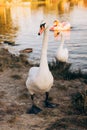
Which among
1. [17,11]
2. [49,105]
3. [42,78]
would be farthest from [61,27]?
[17,11]

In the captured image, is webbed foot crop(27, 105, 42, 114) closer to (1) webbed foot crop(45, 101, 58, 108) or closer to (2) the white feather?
(1) webbed foot crop(45, 101, 58, 108)

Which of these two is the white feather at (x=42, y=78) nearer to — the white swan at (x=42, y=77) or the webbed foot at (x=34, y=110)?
the white swan at (x=42, y=77)

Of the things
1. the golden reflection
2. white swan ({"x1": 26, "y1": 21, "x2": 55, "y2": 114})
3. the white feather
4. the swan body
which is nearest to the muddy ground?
white swan ({"x1": 26, "y1": 21, "x2": 55, "y2": 114})

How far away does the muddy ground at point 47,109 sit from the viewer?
7910mm

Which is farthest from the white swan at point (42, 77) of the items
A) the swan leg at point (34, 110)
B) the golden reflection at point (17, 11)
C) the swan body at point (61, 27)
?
the golden reflection at point (17, 11)

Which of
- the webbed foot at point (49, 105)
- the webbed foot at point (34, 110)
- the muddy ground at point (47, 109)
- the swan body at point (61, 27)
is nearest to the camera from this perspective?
the muddy ground at point (47, 109)

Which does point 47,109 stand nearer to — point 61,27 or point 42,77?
point 42,77

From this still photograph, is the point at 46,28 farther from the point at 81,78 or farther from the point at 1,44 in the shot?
the point at 1,44

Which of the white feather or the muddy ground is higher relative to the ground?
the white feather

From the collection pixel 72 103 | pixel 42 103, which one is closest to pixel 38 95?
pixel 42 103

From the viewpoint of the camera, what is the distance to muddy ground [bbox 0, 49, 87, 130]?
7.91 meters

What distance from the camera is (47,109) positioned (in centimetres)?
902

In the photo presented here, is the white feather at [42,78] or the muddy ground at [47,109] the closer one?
the muddy ground at [47,109]

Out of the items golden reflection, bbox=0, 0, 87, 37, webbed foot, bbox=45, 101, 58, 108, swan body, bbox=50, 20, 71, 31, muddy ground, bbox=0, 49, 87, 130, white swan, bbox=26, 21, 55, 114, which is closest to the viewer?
muddy ground, bbox=0, 49, 87, 130
